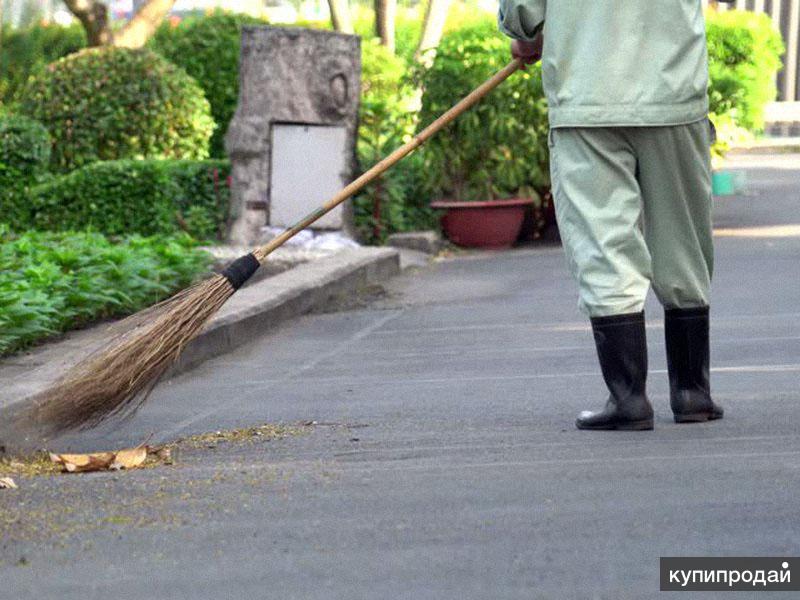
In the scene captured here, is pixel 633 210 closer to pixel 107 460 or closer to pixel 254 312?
pixel 107 460

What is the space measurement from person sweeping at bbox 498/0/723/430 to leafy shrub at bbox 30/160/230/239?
7.61m

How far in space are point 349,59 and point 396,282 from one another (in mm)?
2281

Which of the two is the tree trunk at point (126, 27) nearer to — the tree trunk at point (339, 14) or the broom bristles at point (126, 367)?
the tree trunk at point (339, 14)

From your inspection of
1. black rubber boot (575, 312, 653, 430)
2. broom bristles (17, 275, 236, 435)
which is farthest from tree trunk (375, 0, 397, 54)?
black rubber boot (575, 312, 653, 430)

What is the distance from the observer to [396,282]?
1070 centimetres

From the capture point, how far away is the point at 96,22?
711 inches

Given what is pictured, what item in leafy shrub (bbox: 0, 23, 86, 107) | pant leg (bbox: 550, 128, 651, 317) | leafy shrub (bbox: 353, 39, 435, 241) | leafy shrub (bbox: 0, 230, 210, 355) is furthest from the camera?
leafy shrub (bbox: 0, 23, 86, 107)

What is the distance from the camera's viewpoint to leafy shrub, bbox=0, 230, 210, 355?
23.3 feet

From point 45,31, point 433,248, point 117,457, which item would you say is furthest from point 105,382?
point 45,31

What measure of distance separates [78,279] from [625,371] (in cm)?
388

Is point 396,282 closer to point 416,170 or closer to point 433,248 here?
point 433,248

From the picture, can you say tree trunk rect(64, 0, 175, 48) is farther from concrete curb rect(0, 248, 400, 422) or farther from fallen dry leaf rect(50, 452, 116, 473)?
fallen dry leaf rect(50, 452, 116, 473)

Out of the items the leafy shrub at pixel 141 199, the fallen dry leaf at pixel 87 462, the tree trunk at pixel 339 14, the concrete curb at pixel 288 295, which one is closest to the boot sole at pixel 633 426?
the fallen dry leaf at pixel 87 462

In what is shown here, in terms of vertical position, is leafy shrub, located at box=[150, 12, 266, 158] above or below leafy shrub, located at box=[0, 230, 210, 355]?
above
